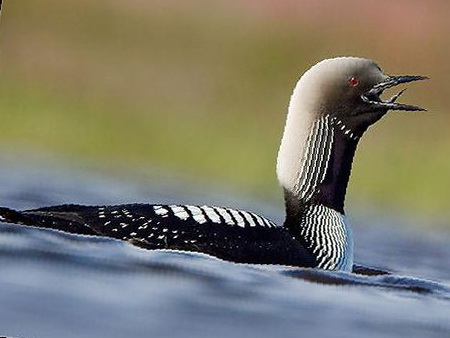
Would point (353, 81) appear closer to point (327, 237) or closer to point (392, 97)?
point (392, 97)

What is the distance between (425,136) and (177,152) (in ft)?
1.32

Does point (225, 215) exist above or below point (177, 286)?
above

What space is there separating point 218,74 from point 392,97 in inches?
11.1

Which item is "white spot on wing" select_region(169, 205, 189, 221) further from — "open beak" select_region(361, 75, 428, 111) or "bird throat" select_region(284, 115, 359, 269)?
"open beak" select_region(361, 75, 428, 111)

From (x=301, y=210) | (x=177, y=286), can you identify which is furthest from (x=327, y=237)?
(x=177, y=286)

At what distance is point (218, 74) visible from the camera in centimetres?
237

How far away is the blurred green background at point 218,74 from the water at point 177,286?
6cm

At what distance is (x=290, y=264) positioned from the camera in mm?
2303

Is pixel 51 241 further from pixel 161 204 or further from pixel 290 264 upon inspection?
pixel 290 264

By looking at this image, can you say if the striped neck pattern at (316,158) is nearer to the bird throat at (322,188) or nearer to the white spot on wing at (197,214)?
the bird throat at (322,188)

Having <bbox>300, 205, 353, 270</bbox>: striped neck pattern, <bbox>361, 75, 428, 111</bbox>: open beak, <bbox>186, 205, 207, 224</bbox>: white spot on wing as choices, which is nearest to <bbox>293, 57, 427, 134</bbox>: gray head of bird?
<bbox>361, 75, 428, 111</bbox>: open beak

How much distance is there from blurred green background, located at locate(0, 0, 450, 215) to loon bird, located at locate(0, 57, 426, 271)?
0.08ft

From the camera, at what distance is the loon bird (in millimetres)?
2240

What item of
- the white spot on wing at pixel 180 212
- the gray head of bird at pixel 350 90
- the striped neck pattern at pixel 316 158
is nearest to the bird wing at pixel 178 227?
the white spot on wing at pixel 180 212
